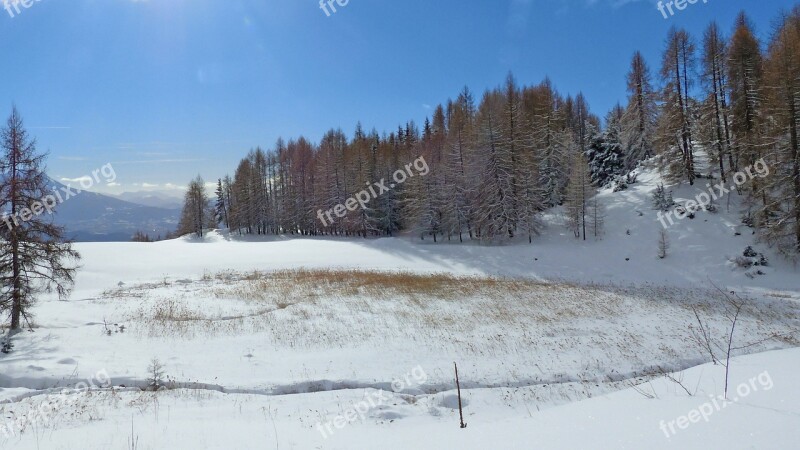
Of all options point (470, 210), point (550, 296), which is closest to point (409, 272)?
point (550, 296)

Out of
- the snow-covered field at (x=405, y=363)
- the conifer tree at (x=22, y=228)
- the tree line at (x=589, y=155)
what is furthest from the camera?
the tree line at (x=589, y=155)

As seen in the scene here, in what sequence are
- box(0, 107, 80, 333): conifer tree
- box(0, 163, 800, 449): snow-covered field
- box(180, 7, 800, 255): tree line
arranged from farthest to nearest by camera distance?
box(180, 7, 800, 255): tree line < box(0, 107, 80, 333): conifer tree < box(0, 163, 800, 449): snow-covered field

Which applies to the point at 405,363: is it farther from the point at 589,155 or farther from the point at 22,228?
the point at 589,155

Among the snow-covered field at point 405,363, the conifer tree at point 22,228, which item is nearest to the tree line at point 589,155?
the snow-covered field at point 405,363

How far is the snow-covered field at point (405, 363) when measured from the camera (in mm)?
5617

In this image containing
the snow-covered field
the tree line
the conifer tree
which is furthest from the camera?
the tree line

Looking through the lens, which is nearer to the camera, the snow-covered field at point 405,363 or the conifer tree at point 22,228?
the snow-covered field at point 405,363

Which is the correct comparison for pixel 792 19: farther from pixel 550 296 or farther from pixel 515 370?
pixel 515 370

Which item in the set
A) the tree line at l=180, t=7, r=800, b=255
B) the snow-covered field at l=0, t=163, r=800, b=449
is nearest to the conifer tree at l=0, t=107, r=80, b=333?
the snow-covered field at l=0, t=163, r=800, b=449

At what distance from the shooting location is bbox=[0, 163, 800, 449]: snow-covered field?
562 centimetres

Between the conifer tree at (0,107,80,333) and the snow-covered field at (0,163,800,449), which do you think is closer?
the snow-covered field at (0,163,800,449)

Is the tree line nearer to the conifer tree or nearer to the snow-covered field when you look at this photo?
the snow-covered field

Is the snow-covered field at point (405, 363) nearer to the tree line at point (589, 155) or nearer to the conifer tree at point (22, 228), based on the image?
the conifer tree at point (22, 228)

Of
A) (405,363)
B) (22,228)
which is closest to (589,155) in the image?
(405,363)
